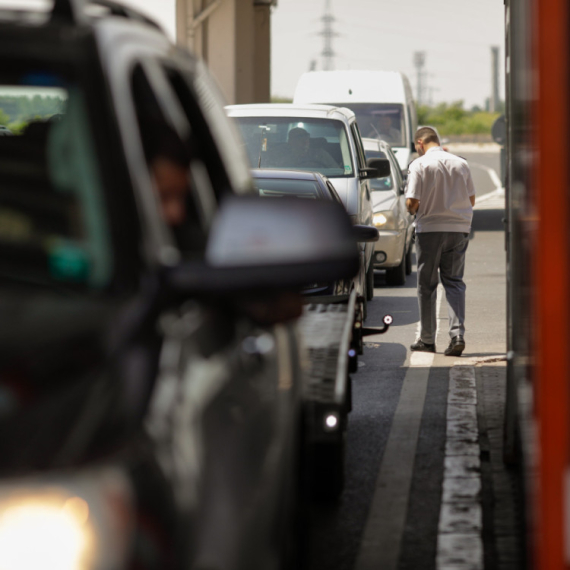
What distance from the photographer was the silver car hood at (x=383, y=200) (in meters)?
13.9

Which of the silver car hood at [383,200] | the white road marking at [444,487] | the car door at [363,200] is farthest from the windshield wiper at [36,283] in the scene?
the silver car hood at [383,200]

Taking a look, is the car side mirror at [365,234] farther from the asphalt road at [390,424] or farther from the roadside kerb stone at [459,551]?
the roadside kerb stone at [459,551]

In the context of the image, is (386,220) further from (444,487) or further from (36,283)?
(36,283)

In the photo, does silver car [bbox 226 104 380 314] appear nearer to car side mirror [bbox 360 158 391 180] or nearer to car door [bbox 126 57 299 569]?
car side mirror [bbox 360 158 391 180]

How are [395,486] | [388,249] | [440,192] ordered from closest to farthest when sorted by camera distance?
1. [395,486]
2. [440,192]
3. [388,249]

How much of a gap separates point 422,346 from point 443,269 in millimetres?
728

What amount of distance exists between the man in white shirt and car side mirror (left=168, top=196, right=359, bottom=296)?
6726 millimetres

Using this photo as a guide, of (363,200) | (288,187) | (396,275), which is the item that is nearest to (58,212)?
(288,187)

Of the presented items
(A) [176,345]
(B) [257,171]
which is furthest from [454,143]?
(A) [176,345]

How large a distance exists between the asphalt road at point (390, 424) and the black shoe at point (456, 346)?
8 cm

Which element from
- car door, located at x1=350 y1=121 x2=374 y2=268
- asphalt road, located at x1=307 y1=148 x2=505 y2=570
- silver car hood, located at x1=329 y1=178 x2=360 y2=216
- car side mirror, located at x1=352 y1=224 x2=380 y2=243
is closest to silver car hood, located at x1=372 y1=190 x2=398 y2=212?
asphalt road, located at x1=307 y1=148 x2=505 y2=570

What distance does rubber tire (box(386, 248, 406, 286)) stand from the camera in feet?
46.4

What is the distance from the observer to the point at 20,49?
2.54 m

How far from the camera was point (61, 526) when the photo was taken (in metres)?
1.72
